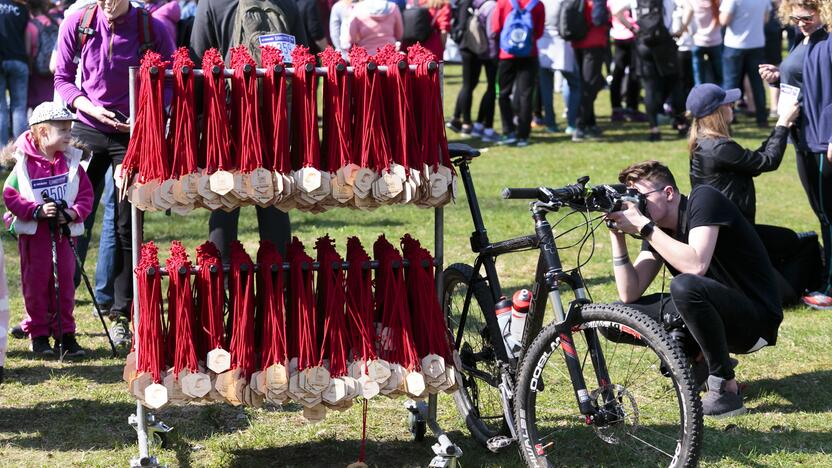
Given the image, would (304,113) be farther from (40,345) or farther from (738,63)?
(738,63)

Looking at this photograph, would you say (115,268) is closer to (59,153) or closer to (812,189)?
(59,153)

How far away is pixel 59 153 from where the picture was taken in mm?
6074

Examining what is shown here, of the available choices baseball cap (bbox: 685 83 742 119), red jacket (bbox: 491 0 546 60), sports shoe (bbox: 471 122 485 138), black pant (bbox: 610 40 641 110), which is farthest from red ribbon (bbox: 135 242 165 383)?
black pant (bbox: 610 40 641 110)

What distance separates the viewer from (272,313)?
420 cm

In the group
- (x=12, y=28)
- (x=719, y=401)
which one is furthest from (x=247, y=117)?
(x=12, y=28)

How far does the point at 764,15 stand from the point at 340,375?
11.0m

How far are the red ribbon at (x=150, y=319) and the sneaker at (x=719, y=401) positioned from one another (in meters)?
2.53

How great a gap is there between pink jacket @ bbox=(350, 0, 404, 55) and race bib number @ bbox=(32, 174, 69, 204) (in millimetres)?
6566

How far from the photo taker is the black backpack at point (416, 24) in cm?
1295

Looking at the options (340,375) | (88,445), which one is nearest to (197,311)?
(340,375)

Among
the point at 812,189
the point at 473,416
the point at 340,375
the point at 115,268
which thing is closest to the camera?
the point at 340,375

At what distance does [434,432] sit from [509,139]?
9552 millimetres

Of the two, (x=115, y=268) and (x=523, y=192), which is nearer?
(x=523, y=192)

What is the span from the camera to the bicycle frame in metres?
4.15
